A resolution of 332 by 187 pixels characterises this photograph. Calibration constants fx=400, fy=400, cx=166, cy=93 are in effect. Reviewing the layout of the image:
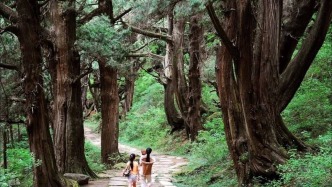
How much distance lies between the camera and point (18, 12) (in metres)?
7.86

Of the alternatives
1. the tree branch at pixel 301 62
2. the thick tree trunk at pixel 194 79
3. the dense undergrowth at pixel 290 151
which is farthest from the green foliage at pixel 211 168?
the thick tree trunk at pixel 194 79

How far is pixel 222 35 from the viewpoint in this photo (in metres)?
7.78

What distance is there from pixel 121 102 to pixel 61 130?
24.4 m

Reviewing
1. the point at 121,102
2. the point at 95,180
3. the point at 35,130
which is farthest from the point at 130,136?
the point at 35,130

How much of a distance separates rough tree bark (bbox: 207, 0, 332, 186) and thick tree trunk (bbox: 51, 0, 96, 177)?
4.29 m

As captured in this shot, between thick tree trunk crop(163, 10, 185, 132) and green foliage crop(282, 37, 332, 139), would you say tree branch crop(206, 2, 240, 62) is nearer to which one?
green foliage crop(282, 37, 332, 139)

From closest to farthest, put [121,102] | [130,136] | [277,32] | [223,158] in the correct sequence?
[277,32] → [223,158] → [130,136] → [121,102]

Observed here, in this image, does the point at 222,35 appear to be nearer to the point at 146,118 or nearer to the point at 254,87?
the point at 254,87

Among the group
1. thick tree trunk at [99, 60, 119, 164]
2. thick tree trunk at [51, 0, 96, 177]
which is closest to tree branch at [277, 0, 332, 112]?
thick tree trunk at [51, 0, 96, 177]

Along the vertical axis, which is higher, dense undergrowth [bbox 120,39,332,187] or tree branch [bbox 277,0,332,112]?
tree branch [bbox 277,0,332,112]

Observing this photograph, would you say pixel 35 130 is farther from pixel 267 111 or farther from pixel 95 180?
pixel 267 111

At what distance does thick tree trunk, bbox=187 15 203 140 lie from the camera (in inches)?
682

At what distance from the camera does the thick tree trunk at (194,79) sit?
17.3m

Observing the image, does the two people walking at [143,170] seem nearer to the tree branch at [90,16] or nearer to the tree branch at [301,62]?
the tree branch at [301,62]
